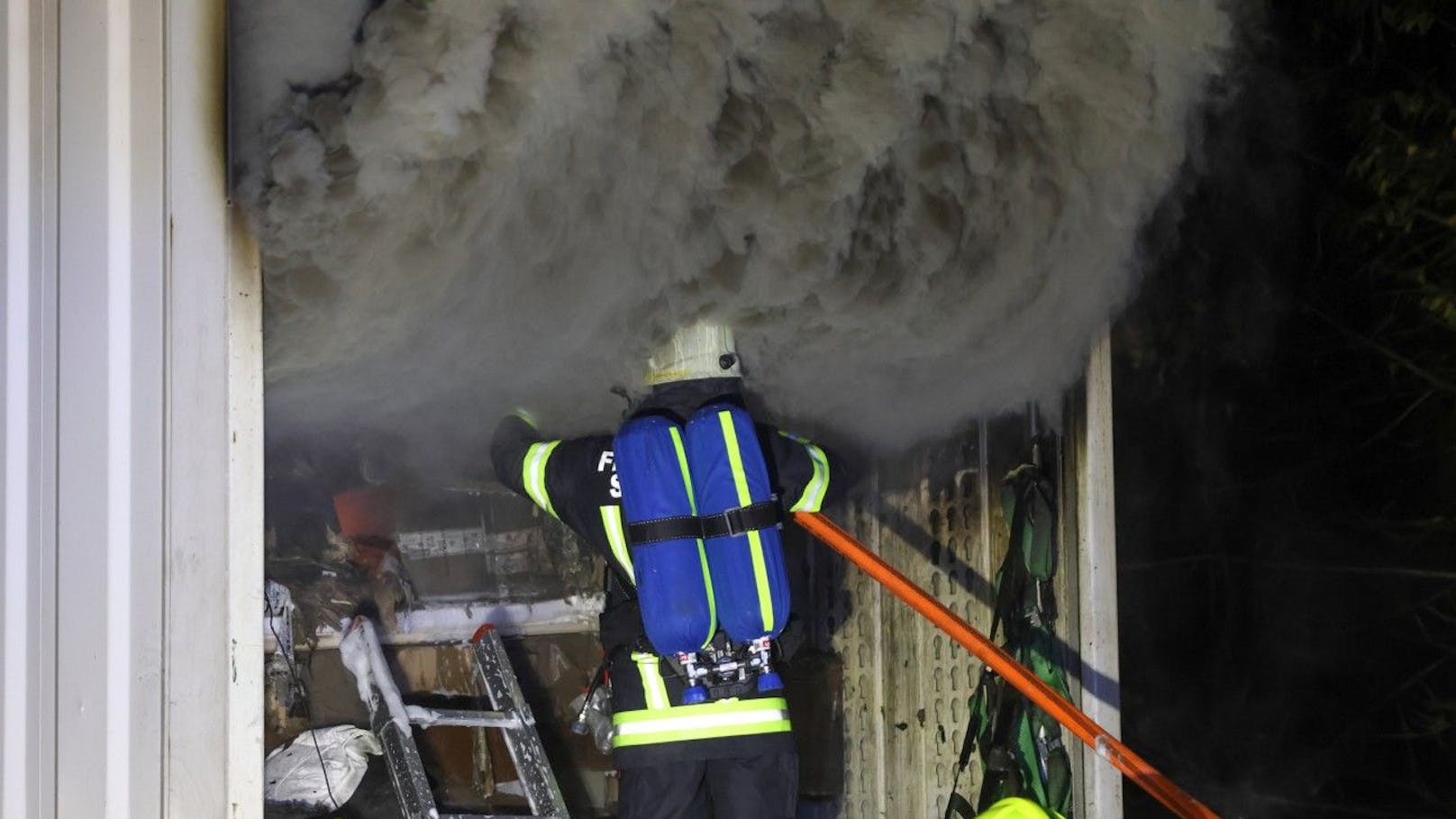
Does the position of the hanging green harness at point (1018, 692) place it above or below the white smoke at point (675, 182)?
below

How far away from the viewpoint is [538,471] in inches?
121

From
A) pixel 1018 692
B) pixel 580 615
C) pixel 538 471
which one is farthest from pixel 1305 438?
pixel 580 615

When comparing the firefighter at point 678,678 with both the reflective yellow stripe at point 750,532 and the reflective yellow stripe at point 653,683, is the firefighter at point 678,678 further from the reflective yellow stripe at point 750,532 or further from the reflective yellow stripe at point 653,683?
the reflective yellow stripe at point 750,532

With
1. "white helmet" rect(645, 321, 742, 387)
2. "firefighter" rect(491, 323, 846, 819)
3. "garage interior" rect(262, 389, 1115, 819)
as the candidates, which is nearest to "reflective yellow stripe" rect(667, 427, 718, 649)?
"firefighter" rect(491, 323, 846, 819)

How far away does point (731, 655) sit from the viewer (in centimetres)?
293

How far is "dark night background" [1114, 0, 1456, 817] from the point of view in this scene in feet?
9.80

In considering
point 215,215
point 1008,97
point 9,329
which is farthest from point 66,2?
point 1008,97

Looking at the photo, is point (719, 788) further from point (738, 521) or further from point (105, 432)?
point (105, 432)

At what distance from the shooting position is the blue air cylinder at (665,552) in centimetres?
281

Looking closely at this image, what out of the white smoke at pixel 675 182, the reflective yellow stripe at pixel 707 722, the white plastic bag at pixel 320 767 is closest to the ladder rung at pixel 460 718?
the white plastic bag at pixel 320 767

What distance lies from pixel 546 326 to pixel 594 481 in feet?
1.32

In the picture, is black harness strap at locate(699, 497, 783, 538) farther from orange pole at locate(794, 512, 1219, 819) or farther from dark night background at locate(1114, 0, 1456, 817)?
dark night background at locate(1114, 0, 1456, 817)

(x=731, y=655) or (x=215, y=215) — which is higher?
(x=215, y=215)

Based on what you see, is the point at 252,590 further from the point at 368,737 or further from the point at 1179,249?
the point at 1179,249
